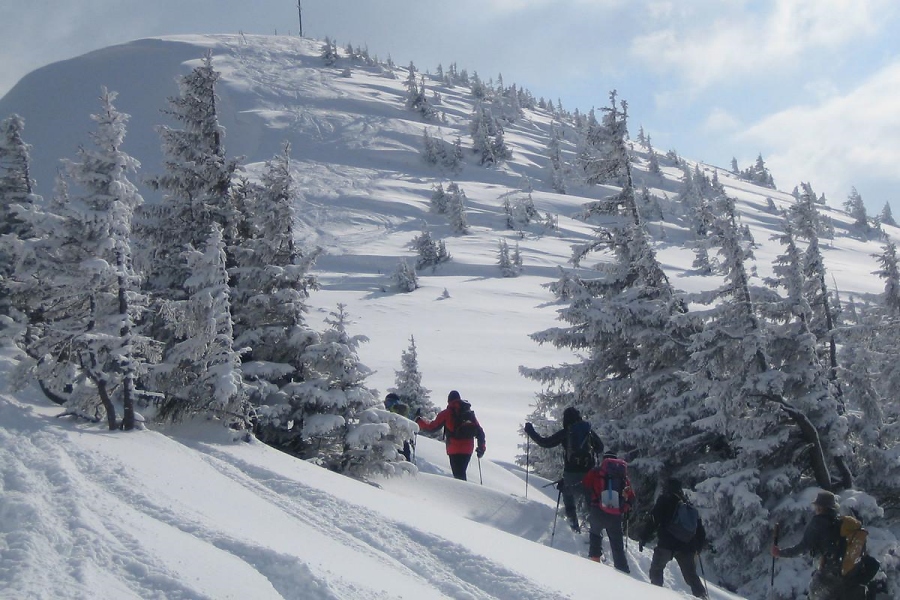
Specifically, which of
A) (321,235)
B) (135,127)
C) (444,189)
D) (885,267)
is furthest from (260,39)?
(885,267)

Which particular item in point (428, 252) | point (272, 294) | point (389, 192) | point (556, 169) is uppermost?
Result: point (556, 169)

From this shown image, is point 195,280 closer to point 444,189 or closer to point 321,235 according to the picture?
point 321,235

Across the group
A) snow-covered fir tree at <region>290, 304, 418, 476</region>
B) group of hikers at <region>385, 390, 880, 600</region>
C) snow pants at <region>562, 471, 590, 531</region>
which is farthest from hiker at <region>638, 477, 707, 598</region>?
snow-covered fir tree at <region>290, 304, 418, 476</region>

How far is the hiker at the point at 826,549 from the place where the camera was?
7570 millimetres

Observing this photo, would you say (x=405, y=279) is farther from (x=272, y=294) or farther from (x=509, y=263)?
(x=272, y=294)

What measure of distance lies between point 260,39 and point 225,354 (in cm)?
19914

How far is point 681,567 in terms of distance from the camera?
8422 millimetres

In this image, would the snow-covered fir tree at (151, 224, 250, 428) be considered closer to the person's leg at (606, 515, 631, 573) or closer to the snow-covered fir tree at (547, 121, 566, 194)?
the person's leg at (606, 515, 631, 573)

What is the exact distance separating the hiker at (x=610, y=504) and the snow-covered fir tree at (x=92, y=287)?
7.16m

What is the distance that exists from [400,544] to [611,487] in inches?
133

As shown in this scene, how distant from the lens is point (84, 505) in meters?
6.38

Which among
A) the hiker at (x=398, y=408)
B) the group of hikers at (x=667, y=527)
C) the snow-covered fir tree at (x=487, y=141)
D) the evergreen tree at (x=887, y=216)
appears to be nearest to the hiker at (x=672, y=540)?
the group of hikers at (x=667, y=527)

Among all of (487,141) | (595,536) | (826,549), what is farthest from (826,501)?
(487,141)

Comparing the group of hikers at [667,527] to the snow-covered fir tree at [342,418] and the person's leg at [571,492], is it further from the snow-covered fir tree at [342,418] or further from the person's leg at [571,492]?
the snow-covered fir tree at [342,418]
